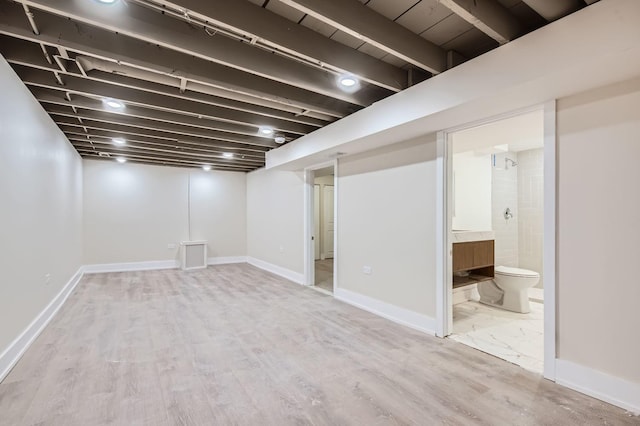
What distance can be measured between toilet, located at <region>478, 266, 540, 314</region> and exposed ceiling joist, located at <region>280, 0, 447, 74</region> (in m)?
2.79

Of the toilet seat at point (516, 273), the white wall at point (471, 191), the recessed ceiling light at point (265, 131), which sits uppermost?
the recessed ceiling light at point (265, 131)

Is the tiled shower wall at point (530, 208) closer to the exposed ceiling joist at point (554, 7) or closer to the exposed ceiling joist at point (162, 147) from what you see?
the exposed ceiling joist at point (554, 7)

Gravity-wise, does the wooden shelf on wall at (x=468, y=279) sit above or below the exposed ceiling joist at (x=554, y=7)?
below

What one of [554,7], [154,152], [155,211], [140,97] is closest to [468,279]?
[554,7]

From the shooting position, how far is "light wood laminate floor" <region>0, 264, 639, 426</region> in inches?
74.3

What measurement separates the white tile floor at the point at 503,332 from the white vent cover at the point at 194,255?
5.56 metres

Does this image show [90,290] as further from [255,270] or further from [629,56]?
[629,56]

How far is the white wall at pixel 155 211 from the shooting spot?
6.73 meters

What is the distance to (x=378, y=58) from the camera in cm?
265

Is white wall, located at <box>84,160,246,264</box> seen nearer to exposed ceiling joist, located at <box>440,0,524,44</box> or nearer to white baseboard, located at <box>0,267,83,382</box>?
white baseboard, located at <box>0,267,83,382</box>

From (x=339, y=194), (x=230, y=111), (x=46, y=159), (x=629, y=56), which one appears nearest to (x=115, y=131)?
(x=46, y=159)

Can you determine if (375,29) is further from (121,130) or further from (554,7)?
(121,130)

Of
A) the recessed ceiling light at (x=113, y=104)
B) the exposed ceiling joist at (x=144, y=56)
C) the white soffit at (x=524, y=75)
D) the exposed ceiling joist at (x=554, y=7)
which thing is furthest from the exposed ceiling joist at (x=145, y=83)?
the exposed ceiling joist at (x=554, y=7)

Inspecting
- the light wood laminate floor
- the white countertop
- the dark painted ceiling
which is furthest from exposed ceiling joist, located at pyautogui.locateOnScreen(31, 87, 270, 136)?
the white countertop
